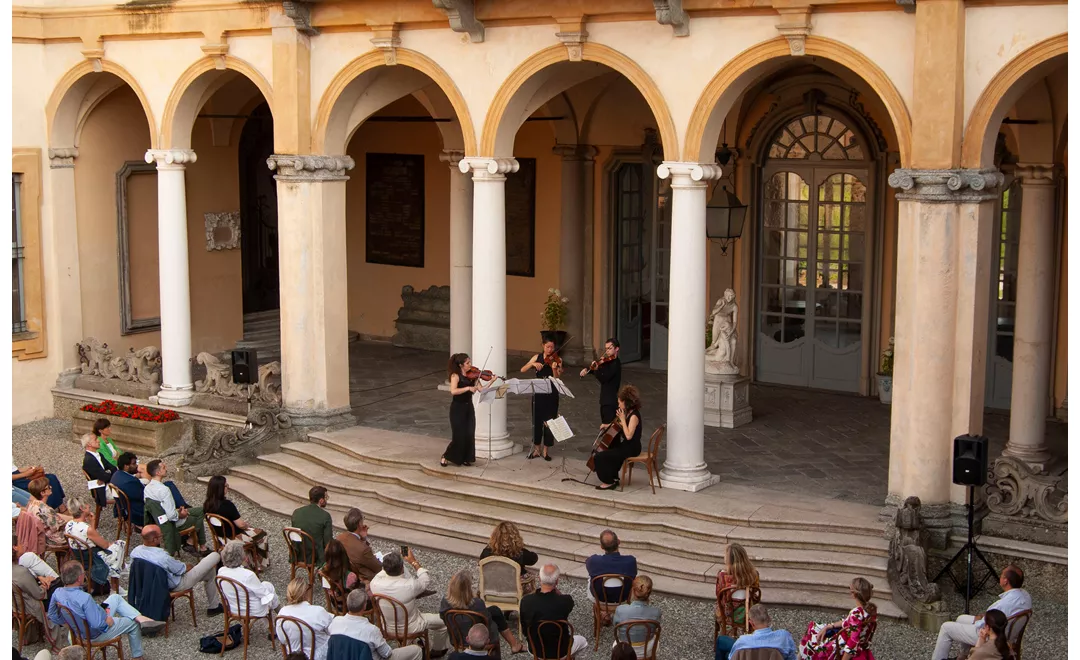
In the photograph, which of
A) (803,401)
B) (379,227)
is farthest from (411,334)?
(803,401)

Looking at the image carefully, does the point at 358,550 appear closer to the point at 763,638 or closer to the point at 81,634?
the point at 81,634

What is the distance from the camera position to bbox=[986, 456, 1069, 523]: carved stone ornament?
474 inches

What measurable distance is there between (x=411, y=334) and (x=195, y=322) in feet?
10.2

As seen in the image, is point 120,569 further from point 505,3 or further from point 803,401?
point 803,401

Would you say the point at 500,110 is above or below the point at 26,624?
above

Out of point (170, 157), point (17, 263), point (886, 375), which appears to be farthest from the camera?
point (17, 263)

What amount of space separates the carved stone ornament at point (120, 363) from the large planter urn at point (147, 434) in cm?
103

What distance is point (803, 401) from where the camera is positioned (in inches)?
687

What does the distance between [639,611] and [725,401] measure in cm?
624

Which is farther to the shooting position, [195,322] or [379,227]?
[379,227]

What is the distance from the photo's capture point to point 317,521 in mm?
12148

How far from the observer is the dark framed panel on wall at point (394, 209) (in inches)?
846

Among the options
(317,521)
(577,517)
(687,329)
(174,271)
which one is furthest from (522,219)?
(317,521)

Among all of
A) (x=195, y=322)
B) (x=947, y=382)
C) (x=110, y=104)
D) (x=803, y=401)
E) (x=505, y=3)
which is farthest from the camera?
(x=195, y=322)
